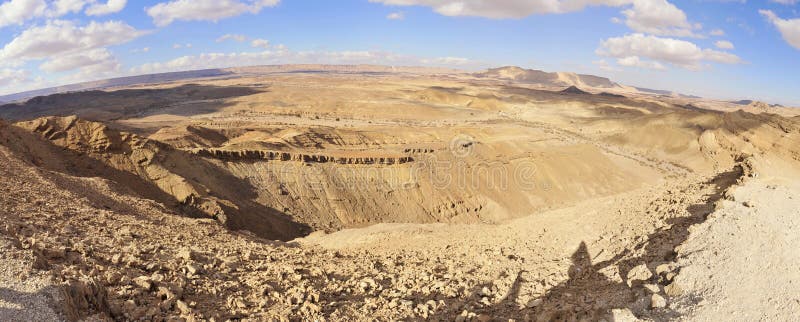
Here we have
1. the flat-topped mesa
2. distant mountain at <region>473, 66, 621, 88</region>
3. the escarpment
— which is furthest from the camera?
distant mountain at <region>473, 66, 621, 88</region>

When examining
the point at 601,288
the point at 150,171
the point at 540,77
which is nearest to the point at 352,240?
the point at 601,288

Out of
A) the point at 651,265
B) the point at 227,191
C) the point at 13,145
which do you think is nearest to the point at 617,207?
the point at 651,265

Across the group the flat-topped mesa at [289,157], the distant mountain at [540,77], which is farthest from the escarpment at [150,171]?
the distant mountain at [540,77]

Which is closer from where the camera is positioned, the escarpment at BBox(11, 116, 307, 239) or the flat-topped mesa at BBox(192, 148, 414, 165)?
the escarpment at BBox(11, 116, 307, 239)

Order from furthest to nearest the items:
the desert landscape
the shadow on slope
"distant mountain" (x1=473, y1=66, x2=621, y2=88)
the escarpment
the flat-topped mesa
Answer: "distant mountain" (x1=473, y1=66, x2=621, y2=88) < the flat-topped mesa < the escarpment < the shadow on slope < the desert landscape

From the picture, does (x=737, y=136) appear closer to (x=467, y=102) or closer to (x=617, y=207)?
(x=617, y=207)

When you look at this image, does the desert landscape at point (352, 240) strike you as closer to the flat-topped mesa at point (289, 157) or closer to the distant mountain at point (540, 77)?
the flat-topped mesa at point (289, 157)

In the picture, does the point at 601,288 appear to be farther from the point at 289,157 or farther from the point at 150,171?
the point at 289,157

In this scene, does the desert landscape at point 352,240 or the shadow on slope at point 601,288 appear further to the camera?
the shadow on slope at point 601,288

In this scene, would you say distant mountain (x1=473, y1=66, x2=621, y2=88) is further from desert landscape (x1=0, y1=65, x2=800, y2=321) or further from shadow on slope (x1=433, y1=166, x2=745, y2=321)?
shadow on slope (x1=433, y1=166, x2=745, y2=321)

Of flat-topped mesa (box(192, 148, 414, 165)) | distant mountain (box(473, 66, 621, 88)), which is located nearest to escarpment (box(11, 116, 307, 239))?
flat-topped mesa (box(192, 148, 414, 165))
